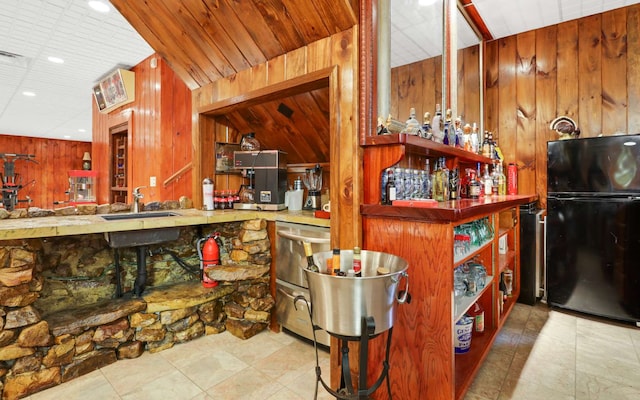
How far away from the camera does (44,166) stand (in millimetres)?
9703

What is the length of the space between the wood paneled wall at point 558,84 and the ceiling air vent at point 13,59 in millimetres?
5422

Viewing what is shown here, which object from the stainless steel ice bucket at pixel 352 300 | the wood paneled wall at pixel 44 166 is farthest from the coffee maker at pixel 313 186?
the wood paneled wall at pixel 44 166

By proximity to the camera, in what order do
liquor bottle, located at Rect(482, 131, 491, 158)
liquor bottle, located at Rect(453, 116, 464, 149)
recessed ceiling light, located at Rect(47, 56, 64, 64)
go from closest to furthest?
liquor bottle, located at Rect(453, 116, 464, 149)
liquor bottle, located at Rect(482, 131, 491, 158)
recessed ceiling light, located at Rect(47, 56, 64, 64)

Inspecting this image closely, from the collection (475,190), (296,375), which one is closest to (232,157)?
(296,375)

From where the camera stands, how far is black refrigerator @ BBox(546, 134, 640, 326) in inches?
102

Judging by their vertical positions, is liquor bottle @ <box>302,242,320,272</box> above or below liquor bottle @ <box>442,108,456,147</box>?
below

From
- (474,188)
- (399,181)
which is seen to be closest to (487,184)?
(474,188)

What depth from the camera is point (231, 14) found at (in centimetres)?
200

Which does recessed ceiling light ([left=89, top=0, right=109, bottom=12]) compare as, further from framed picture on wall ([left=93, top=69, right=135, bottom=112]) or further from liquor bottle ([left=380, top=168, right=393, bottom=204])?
liquor bottle ([left=380, top=168, right=393, bottom=204])

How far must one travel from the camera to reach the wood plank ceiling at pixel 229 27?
1.78 meters

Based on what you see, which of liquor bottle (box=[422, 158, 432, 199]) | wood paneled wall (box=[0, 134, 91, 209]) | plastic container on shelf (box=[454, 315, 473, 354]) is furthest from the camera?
wood paneled wall (box=[0, 134, 91, 209])

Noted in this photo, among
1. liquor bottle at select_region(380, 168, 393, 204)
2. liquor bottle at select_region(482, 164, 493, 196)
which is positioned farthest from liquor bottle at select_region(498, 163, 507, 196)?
liquor bottle at select_region(380, 168, 393, 204)

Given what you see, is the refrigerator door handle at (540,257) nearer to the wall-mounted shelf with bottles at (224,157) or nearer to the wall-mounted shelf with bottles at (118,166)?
the wall-mounted shelf with bottles at (224,157)

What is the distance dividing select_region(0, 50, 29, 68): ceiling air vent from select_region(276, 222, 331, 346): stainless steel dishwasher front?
4.00 metres
